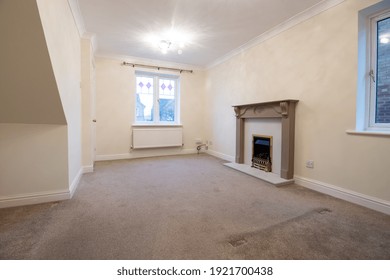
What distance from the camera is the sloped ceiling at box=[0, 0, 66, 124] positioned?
1412mm

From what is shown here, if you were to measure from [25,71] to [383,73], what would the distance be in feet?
12.3

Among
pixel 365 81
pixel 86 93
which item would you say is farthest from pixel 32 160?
pixel 365 81

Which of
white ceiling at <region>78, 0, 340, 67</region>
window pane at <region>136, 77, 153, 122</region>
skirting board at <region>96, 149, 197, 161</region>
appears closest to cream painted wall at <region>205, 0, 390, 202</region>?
white ceiling at <region>78, 0, 340, 67</region>

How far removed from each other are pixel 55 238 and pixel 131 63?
164 inches

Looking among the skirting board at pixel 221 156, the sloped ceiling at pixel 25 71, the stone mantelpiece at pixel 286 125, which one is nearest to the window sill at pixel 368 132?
the stone mantelpiece at pixel 286 125

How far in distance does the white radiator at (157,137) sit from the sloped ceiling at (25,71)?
8.42 ft

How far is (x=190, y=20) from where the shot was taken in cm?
292

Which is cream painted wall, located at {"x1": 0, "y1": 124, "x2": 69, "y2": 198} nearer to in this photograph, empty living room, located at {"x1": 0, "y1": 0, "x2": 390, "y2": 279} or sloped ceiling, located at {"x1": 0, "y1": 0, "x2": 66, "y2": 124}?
empty living room, located at {"x1": 0, "y1": 0, "x2": 390, "y2": 279}

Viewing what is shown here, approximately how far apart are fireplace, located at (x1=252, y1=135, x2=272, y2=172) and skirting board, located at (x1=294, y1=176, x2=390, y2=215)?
554 millimetres

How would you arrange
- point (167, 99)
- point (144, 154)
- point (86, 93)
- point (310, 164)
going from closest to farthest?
point (310, 164) → point (86, 93) → point (144, 154) → point (167, 99)

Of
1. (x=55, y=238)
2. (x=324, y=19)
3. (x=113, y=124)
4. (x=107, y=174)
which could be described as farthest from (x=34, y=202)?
(x=324, y=19)

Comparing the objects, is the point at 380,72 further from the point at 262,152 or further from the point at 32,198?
the point at 32,198

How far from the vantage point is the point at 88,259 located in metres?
1.26
